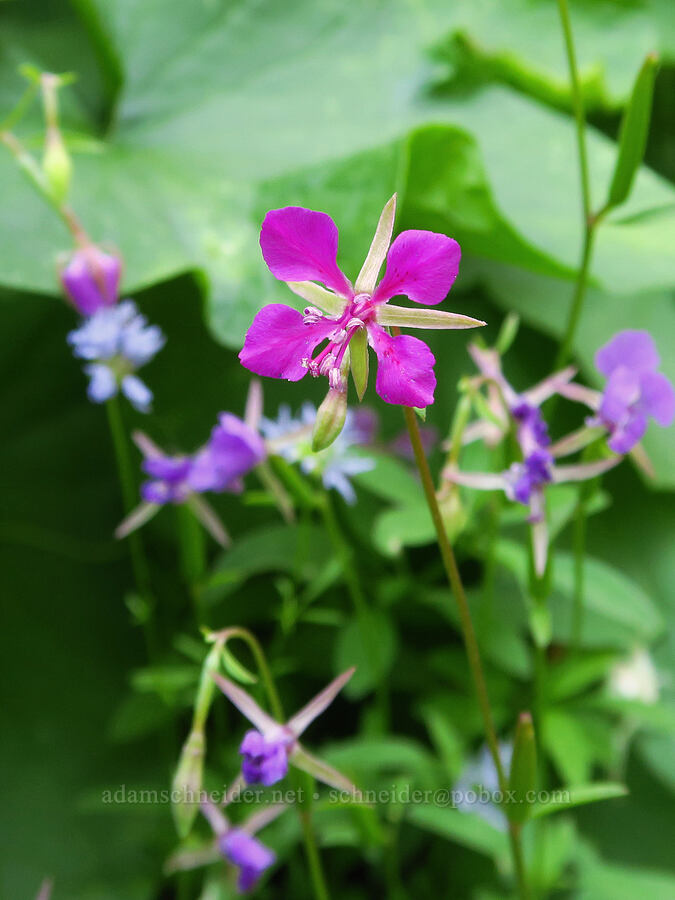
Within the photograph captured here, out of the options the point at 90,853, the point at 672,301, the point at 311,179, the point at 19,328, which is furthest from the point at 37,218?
the point at 672,301

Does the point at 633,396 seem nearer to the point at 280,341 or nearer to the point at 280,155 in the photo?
the point at 280,341

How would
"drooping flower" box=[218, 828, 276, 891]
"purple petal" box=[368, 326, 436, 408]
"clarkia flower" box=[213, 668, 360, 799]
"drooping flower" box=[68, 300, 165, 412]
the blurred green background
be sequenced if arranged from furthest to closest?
the blurred green background
"drooping flower" box=[68, 300, 165, 412]
"drooping flower" box=[218, 828, 276, 891]
"clarkia flower" box=[213, 668, 360, 799]
"purple petal" box=[368, 326, 436, 408]

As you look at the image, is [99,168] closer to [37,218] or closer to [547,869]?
[37,218]

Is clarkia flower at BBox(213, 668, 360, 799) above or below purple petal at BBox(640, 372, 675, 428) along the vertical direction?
below

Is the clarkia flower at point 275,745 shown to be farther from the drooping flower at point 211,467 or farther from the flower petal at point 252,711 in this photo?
the drooping flower at point 211,467

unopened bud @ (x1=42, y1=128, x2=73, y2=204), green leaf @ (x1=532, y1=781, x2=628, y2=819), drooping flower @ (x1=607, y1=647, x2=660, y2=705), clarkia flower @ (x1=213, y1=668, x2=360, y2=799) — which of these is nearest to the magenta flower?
clarkia flower @ (x1=213, y1=668, x2=360, y2=799)

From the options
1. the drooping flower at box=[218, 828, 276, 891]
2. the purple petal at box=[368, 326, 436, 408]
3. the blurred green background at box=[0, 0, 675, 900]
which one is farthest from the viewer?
the blurred green background at box=[0, 0, 675, 900]

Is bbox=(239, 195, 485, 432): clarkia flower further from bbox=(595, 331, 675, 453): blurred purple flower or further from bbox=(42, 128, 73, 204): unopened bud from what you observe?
bbox=(42, 128, 73, 204): unopened bud
